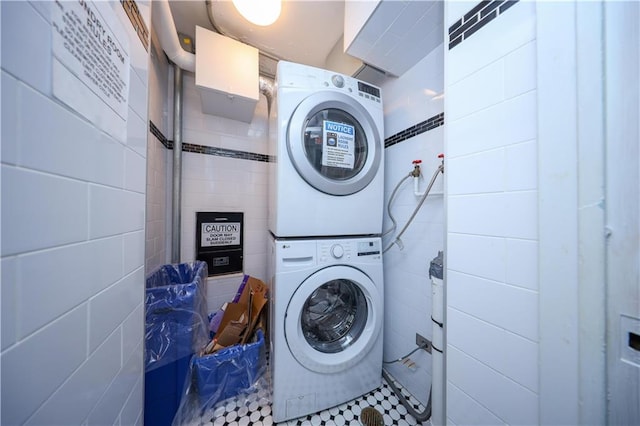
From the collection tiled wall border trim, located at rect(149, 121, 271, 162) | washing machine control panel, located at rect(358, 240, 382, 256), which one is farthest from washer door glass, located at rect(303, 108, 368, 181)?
tiled wall border trim, located at rect(149, 121, 271, 162)

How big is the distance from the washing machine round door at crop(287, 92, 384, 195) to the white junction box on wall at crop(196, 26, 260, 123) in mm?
527

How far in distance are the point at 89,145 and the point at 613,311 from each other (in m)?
1.02

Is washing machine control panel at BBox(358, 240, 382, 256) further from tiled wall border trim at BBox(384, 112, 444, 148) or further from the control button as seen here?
the control button

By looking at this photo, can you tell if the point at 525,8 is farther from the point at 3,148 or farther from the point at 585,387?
the point at 3,148

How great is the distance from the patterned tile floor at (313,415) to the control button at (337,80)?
5.36 feet

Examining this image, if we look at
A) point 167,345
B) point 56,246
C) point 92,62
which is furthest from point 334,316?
point 92,62

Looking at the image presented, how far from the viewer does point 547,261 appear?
1.44 feet

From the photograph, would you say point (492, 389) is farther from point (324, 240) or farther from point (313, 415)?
point (313, 415)

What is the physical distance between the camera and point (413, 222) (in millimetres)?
1069

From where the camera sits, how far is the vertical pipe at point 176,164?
1.33 m

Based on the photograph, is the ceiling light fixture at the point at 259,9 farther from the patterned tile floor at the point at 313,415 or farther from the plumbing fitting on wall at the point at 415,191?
the patterned tile floor at the point at 313,415

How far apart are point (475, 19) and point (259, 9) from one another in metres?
0.90

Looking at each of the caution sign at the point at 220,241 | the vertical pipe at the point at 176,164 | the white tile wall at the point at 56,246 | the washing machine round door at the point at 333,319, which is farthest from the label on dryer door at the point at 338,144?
the vertical pipe at the point at 176,164

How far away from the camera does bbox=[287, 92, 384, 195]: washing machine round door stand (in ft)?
3.02
